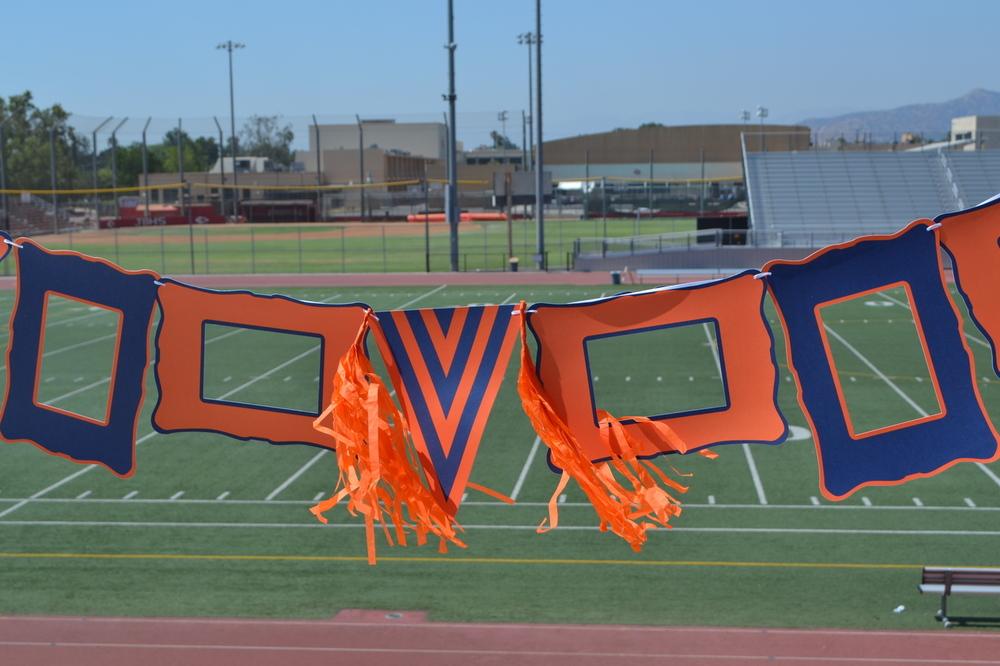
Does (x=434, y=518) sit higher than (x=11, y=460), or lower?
higher

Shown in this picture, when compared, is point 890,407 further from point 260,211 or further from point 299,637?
point 260,211

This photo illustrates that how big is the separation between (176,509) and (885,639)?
786 cm

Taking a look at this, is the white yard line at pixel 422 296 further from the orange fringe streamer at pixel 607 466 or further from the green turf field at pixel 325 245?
the orange fringe streamer at pixel 607 466

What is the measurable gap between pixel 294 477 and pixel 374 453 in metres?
10.2

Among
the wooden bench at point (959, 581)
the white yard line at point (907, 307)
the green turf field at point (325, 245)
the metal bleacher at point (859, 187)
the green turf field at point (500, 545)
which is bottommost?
the green turf field at point (500, 545)

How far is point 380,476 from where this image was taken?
17.4 feet

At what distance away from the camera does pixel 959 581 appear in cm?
1019

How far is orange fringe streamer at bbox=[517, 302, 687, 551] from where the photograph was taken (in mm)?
5480

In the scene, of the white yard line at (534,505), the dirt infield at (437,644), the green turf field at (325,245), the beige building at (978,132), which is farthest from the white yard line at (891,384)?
the beige building at (978,132)

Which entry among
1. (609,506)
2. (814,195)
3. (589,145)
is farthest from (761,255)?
(589,145)

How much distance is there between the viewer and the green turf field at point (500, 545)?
36.2 ft

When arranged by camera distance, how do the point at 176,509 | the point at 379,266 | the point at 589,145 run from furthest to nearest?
the point at 589,145 < the point at 379,266 < the point at 176,509

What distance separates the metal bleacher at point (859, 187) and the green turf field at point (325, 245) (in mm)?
7635

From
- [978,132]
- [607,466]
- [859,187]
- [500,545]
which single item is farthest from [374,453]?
[978,132]
